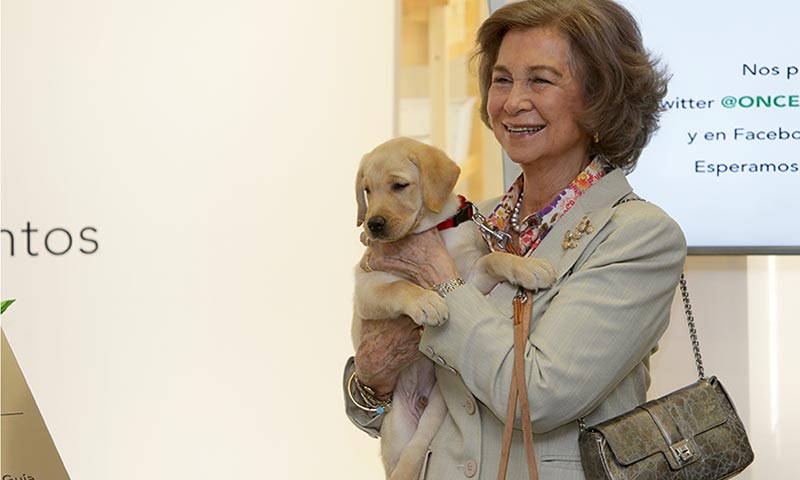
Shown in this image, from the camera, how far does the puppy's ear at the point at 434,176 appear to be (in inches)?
68.6

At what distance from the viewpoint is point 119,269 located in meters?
2.89

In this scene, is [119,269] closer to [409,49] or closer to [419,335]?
[409,49]

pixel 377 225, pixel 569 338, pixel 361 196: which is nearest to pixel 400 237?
pixel 377 225

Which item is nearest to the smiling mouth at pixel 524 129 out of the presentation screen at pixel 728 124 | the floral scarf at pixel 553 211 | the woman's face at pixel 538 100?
the woman's face at pixel 538 100

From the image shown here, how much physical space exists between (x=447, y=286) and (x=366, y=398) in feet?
1.34

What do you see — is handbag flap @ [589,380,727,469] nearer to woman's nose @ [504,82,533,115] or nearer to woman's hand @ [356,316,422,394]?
woman's hand @ [356,316,422,394]

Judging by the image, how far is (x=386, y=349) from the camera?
→ 5.78 feet

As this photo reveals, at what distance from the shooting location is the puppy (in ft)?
5.63

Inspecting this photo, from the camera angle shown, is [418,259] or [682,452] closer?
[682,452]

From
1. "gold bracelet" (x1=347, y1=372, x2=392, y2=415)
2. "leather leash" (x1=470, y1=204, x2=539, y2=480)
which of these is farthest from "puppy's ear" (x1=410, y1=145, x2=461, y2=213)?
"gold bracelet" (x1=347, y1=372, x2=392, y2=415)

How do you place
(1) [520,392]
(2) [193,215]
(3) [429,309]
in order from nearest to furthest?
1. (1) [520,392]
2. (3) [429,309]
3. (2) [193,215]

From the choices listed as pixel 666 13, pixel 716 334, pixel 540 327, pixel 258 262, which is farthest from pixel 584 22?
pixel 258 262

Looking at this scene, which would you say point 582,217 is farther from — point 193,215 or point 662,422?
point 193,215

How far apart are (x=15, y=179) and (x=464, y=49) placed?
136 cm
